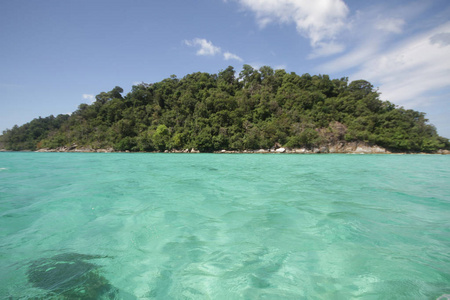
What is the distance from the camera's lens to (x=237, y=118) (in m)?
54.5

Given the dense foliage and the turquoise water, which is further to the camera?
the dense foliage

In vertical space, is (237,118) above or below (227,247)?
above

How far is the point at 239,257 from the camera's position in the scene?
2746mm

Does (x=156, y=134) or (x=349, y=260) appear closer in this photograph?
(x=349, y=260)

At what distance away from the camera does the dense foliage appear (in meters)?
48.7

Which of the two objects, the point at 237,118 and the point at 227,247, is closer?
the point at 227,247

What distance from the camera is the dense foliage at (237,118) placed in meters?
48.7

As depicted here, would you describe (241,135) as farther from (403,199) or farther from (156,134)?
(403,199)

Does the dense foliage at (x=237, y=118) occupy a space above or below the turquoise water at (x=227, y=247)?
above

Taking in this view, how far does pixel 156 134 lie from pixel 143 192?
53.1 m

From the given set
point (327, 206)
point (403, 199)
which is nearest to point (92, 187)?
point (327, 206)

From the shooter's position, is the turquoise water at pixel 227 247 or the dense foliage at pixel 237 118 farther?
the dense foliage at pixel 237 118

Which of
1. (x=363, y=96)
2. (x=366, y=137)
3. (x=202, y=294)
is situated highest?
(x=363, y=96)

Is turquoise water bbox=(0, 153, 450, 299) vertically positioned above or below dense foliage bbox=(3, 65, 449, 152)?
below
